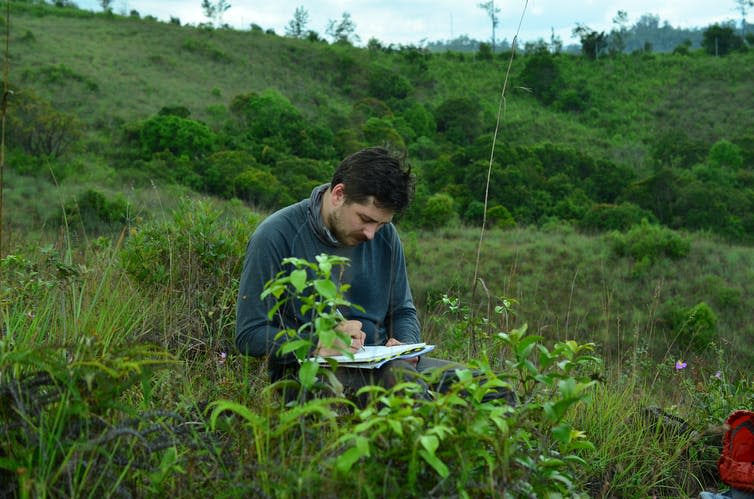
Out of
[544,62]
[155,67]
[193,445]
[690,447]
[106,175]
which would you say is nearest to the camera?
[193,445]

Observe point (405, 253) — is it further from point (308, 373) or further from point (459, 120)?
point (308, 373)

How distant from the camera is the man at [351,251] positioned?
2646 mm

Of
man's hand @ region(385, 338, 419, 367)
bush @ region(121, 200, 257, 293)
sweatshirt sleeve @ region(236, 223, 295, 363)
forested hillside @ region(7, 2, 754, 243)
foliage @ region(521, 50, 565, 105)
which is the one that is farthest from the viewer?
foliage @ region(521, 50, 565, 105)

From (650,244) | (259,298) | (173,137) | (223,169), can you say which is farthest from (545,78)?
(259,298)

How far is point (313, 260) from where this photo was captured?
2910 millimetres

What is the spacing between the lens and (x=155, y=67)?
37.9m

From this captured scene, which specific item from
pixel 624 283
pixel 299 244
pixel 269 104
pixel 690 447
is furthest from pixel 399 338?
pixel 269 104

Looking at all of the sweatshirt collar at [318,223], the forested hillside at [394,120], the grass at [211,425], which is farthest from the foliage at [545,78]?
the sweatshirt collar at [318,223]

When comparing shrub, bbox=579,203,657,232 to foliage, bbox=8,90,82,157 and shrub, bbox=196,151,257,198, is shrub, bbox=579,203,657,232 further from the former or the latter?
foliage, bbox=8,90,82,157

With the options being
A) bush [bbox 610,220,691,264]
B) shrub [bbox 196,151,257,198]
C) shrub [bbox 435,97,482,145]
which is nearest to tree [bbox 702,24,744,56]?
shrub [bbox 435,97,482,145]

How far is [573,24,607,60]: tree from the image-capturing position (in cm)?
4912

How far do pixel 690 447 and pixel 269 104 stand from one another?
99.0 feet

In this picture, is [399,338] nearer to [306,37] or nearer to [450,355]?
[450,355]

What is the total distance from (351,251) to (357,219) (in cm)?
23
